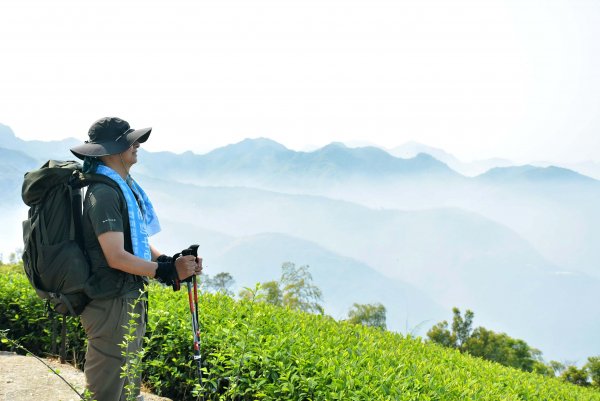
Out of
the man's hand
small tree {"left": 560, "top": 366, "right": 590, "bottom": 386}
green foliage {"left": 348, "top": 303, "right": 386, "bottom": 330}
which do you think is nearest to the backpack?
the man's hand

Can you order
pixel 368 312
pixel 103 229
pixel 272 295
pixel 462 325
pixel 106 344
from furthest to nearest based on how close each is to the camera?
pixel 368 312
pixel 462 325
pixel 272 295
pixel 106 344
pixel 103 229

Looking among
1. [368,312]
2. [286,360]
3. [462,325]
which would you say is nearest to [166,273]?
[286,360]

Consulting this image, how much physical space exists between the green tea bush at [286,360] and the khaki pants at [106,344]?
0.66 ft

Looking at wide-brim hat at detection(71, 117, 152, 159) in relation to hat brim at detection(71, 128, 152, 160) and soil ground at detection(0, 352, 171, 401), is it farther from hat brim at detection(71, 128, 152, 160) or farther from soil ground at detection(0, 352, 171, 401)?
soil ground at detection(0, 352, 171, 401)

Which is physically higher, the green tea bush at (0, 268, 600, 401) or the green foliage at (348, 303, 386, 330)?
the green tea bush at (0, 268, 600, 401)

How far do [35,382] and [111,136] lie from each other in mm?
2479

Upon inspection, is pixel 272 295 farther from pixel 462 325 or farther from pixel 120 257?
pixel 120 257

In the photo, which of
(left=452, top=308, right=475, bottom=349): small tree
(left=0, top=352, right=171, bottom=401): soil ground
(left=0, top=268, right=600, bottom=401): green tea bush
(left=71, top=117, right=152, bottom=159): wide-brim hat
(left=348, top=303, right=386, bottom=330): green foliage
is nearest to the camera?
(left=71, top=117, right=152, bottom=159): wide-brim hat

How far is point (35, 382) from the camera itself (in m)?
4.70

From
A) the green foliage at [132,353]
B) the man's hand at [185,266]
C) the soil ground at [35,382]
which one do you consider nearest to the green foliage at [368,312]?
the soil ground at [35,382]

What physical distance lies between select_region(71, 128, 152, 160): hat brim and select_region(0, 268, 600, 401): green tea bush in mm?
1130

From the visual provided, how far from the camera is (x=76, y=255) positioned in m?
3.22

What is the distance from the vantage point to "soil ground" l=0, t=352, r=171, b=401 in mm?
4430

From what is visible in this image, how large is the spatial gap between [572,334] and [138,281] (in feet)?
665
